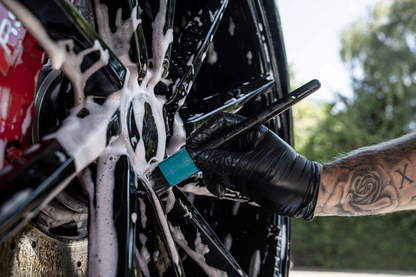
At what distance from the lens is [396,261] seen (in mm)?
12898

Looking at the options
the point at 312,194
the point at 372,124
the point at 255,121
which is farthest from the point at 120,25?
the point at 372,124

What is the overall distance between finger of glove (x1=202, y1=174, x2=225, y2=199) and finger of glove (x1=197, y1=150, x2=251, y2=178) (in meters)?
0.07

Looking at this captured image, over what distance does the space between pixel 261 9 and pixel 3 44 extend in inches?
43.1

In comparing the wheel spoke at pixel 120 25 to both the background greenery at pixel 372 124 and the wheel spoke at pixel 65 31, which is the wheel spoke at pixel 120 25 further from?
the background greenery at pixel 372 124

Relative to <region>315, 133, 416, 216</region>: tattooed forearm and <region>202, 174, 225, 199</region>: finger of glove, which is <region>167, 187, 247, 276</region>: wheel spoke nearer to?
<region>202, 174, 225, 199</region>: finger of glove

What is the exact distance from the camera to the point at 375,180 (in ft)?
4.96

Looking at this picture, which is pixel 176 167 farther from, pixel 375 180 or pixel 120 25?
pixel 375 180

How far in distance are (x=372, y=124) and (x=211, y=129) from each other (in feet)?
46.3

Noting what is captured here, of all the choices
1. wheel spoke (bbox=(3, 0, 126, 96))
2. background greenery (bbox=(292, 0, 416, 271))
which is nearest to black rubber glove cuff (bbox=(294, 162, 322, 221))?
wheel spoke (bbox=(3, 0, 126, 96))

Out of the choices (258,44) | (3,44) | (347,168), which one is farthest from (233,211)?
(3,44)

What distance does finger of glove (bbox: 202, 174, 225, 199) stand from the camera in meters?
1.34

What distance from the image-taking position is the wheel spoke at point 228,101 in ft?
5.19

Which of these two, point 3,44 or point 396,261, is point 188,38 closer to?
point 3,44

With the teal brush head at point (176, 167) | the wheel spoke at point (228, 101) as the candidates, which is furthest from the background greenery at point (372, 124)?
the teal brush head at point (176, 167)
